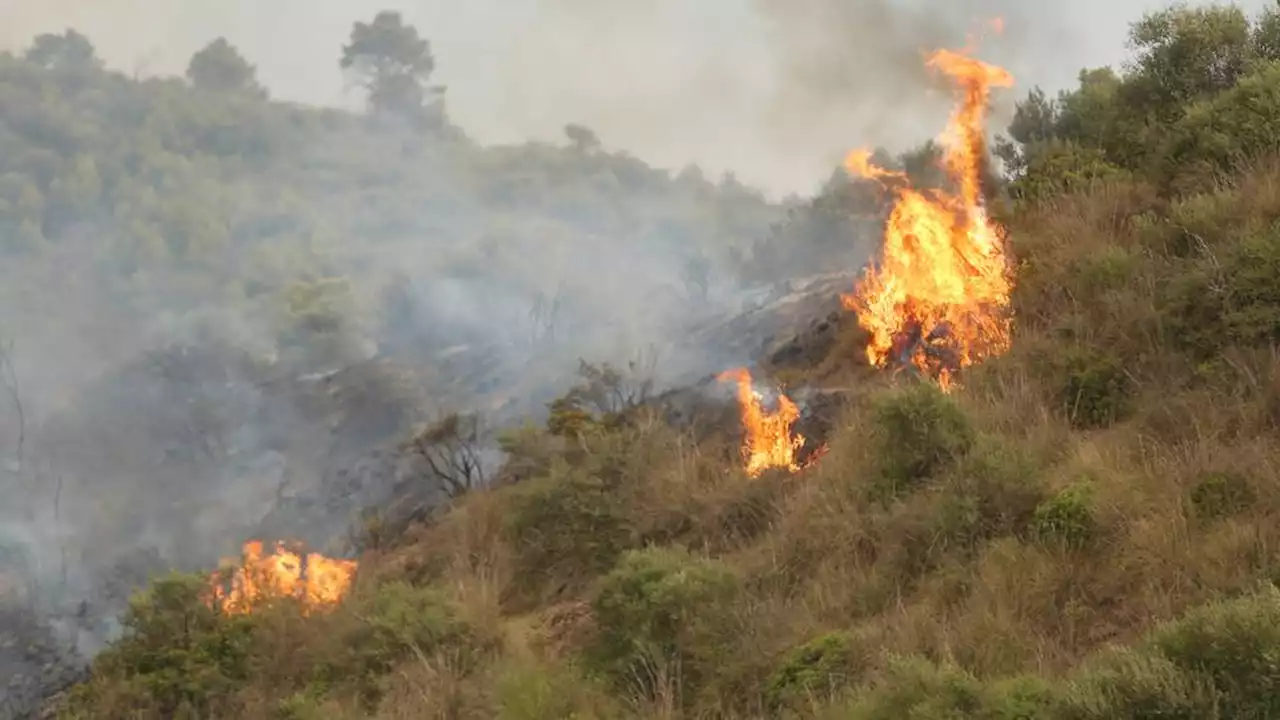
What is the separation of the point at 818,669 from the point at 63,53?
59176 millimetres

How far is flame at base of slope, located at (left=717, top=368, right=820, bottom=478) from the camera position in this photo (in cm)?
823

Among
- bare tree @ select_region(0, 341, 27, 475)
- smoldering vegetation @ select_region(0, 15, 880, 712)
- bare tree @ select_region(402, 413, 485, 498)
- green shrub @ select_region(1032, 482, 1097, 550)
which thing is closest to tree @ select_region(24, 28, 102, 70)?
smoldering vegetation @ select_region(0, 15, 880, 712)

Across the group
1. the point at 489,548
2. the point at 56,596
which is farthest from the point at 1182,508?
the point at 56,596

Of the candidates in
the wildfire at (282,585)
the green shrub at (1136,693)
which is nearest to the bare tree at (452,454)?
the wildfire at (282,585)

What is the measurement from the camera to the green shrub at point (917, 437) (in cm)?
605

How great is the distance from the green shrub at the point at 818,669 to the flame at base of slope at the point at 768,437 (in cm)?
313

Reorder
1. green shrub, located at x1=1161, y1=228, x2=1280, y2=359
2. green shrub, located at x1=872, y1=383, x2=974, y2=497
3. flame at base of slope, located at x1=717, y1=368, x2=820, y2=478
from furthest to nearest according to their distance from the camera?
flame at base of slope, located at x1=717, y1=368, x2=820, y2=478
green shrub, located at x1=872, y1=383, x2=974, y2=497
green shrub, located at x1=1161, y1=228, x2=1280, y2=359

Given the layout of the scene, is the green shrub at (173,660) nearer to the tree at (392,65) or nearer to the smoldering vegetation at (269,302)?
the smoldering vegetation at (269,302)

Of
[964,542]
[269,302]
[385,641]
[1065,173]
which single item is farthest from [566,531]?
[269,302]

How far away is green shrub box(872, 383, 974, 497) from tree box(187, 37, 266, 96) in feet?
186

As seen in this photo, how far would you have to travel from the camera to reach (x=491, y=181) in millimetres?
49969

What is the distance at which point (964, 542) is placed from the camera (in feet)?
17.1

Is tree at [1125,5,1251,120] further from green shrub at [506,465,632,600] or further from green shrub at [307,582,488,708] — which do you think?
green shrub at [307,582,488,708]

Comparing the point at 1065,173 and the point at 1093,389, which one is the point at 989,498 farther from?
the point at 1065,173
